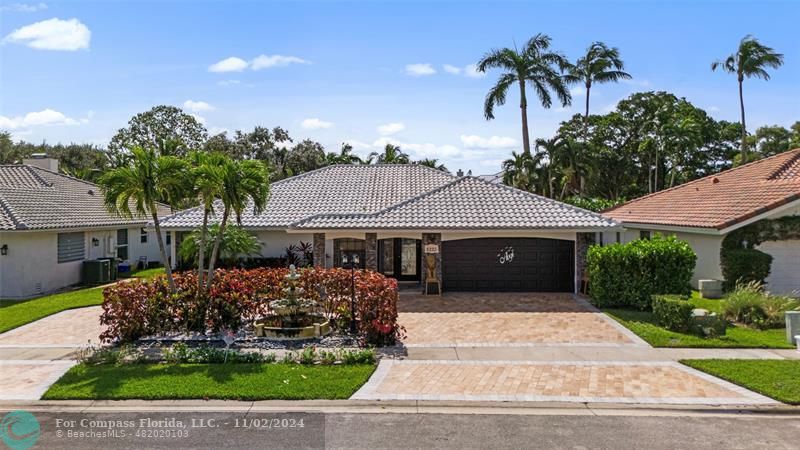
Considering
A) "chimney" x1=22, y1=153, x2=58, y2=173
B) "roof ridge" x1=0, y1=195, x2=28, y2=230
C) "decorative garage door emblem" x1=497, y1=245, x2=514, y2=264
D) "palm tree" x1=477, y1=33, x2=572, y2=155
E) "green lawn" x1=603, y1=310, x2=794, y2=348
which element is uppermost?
"palm tree" x1=477, y1=33, x2=572, y2=155

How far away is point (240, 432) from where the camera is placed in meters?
8.02

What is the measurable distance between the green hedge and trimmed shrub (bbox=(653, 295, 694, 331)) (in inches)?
72.9

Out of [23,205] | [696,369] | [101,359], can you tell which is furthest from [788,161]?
[23,205]

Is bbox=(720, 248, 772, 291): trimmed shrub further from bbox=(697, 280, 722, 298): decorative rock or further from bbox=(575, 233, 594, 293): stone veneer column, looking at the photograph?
bbox=(575, 233, 594, 293): stone veneer column

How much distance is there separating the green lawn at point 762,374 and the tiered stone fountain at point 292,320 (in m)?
8.18

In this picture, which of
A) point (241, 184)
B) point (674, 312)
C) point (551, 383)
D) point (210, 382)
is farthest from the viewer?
point (674, 312)

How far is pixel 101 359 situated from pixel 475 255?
1312cm

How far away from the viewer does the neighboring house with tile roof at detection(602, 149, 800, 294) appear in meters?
18.7

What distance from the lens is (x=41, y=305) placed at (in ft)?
60.2

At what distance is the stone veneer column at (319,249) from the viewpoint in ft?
69.3

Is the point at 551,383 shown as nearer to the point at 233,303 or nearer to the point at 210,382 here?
the point at 210,382

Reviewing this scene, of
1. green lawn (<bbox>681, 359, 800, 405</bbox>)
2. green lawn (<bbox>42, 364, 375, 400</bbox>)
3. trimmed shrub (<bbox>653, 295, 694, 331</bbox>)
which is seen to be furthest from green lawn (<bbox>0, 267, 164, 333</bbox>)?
trimmed shrub (<bbox>653, 295, 694, 331</bbox>)

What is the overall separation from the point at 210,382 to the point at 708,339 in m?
11.0

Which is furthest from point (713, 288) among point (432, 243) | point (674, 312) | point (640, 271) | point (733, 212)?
point (432, 243)
